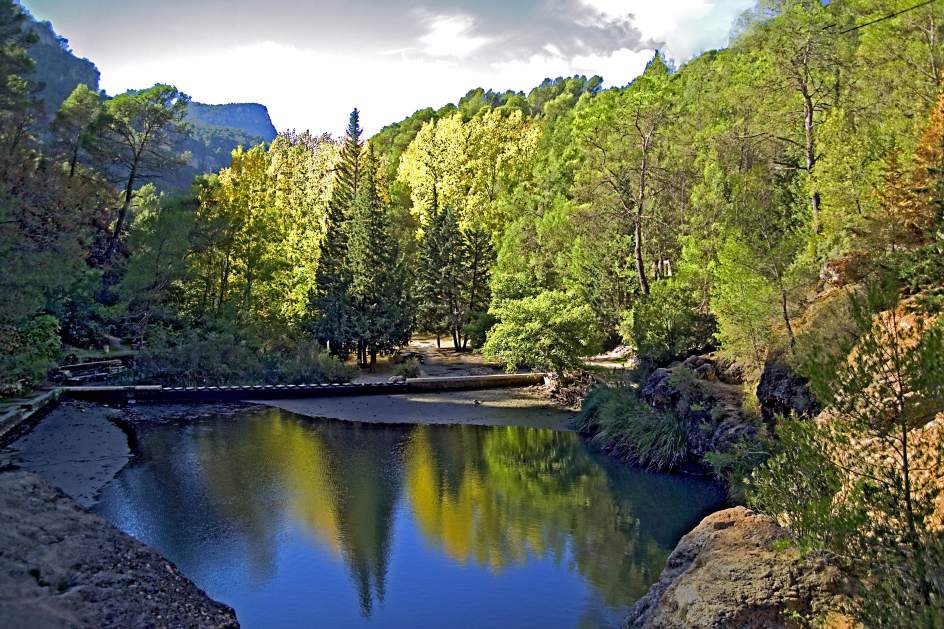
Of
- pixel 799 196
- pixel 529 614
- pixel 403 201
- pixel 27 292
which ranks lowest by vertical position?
pixel 529 614

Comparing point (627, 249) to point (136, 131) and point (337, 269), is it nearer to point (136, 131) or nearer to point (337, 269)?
point (337, 269)

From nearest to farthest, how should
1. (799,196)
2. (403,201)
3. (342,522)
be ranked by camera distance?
(342,522), (799,196), (403,201)

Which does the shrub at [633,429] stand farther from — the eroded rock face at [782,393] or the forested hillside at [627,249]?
the eroded rock face at [782,393]

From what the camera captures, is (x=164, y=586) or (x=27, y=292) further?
(x=27, y=292)

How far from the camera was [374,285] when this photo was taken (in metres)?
32.2

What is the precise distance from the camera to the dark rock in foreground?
757cm

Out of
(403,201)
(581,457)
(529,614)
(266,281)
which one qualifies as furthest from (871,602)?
(403,201)

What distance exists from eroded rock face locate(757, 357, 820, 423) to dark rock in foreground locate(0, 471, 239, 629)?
11003 millimetres

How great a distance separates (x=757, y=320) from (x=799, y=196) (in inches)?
246

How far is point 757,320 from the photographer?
16484 mm

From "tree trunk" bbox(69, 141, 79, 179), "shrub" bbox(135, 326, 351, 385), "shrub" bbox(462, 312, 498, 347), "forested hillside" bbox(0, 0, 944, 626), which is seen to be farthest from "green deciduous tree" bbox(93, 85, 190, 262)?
"shrub" bbox(462, 312, 498, 347)

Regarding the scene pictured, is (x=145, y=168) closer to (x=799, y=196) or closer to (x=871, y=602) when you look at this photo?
(x=799, y=196)

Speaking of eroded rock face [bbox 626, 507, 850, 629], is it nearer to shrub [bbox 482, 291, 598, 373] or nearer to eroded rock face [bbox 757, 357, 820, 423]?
eroded rock face [bbox 757, 357, 820, 423]

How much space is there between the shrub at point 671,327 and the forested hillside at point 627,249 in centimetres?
7
